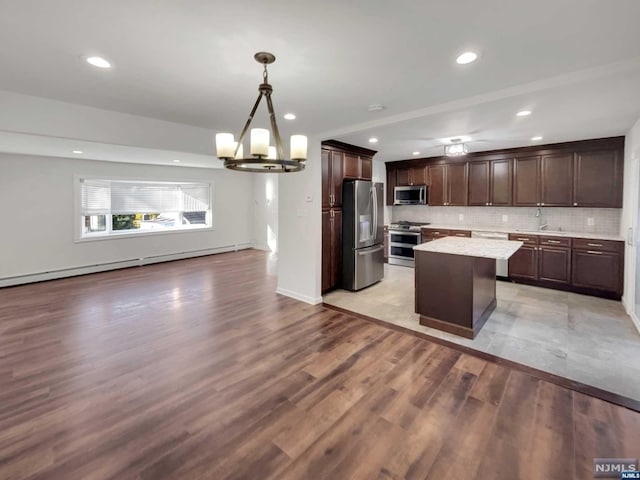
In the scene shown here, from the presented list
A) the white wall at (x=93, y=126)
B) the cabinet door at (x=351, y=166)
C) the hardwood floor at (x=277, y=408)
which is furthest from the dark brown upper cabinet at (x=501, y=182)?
the white wall at (x=93, y=126)

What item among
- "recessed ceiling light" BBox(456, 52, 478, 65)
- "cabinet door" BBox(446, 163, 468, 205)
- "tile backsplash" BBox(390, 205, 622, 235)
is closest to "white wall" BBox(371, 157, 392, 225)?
"tile backsplash" BBox(390, 205, 622, 235)

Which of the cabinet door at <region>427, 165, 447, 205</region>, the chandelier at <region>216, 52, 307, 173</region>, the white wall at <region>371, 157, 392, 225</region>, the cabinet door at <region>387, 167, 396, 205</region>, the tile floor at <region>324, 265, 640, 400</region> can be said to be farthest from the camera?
the cabinet door at <region>387, 167, 396, 205</region>

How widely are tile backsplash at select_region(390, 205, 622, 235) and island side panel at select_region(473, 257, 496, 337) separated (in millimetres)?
2363

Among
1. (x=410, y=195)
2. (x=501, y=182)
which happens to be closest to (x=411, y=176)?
(x=410, y=195)

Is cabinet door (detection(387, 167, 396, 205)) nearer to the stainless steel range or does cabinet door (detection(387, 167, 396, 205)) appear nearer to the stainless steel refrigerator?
the stainless steel range

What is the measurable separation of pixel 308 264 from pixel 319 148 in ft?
5.53

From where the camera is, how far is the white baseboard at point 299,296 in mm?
4457

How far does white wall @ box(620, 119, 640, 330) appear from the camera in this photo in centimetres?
361

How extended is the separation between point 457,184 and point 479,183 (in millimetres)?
415

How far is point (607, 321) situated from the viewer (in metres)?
3.68

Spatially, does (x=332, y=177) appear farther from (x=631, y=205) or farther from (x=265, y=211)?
(x=265, y=211)

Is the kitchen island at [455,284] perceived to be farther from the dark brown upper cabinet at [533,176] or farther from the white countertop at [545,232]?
the dark brown upper cabinet at [533,176]

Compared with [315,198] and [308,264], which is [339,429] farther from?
[315,198]

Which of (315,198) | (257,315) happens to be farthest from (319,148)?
(257,315)
